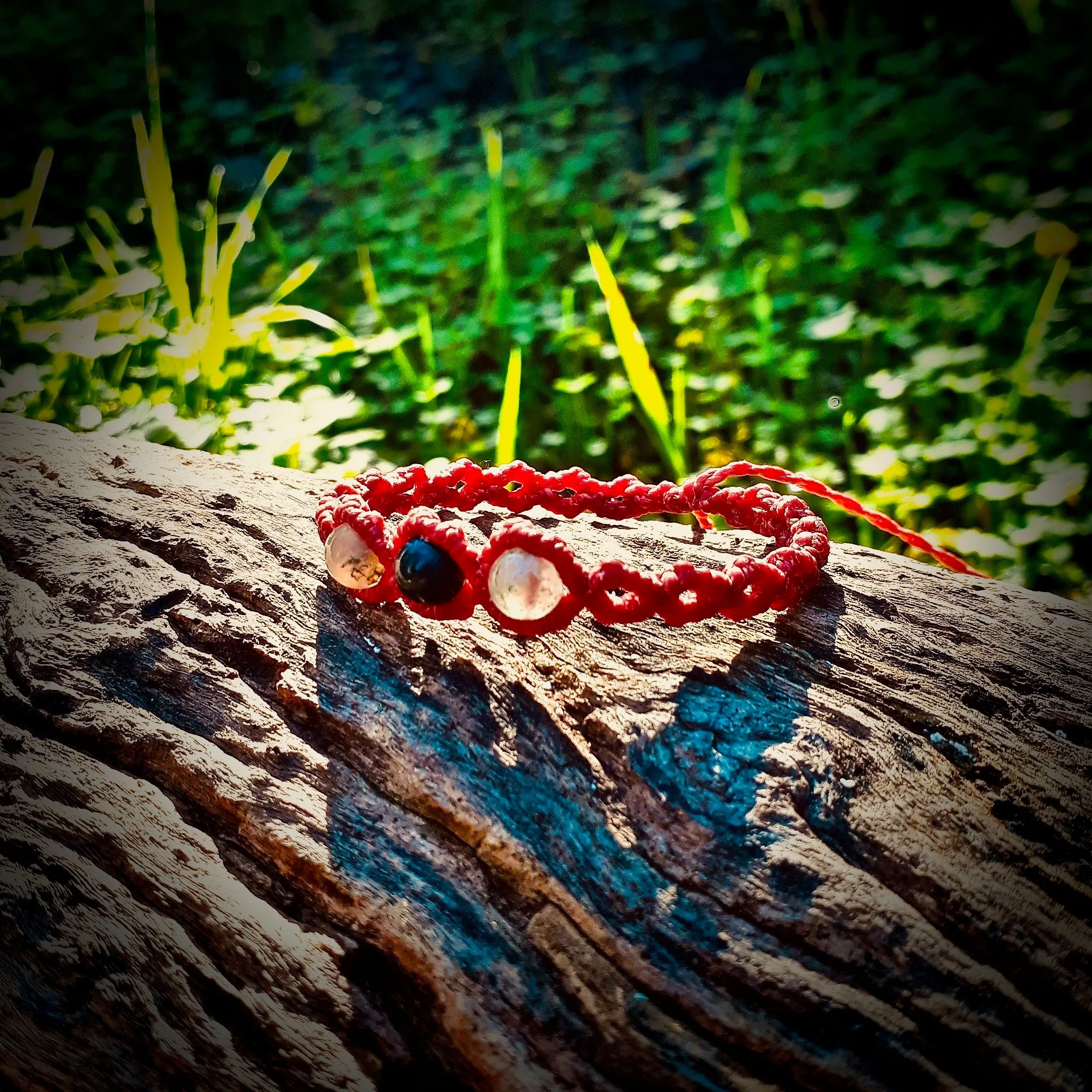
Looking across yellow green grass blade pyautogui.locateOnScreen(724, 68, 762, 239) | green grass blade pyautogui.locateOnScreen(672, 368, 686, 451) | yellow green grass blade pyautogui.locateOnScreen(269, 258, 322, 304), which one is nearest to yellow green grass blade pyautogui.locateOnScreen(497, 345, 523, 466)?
green grass blade pyautogui.locateOnScreen(672, 368, 686, 451)

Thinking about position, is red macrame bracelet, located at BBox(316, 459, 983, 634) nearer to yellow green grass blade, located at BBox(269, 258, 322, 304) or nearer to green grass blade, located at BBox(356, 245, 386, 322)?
yellow green grass blade, located at BBox(269, 258, 322, 304)

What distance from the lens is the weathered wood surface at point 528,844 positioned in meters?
0.75

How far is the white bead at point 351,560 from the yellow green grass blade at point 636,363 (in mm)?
1224

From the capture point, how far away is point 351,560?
3.42 feet

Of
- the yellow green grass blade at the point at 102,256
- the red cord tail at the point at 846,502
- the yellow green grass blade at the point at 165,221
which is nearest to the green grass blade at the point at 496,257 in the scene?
the yellow green grass blade at the point at 165,221

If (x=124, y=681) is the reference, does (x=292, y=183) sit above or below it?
above

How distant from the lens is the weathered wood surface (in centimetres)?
75

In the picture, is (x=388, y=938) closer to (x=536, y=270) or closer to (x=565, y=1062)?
(x=565, y=1062)

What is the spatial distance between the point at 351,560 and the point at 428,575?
0.36 ft

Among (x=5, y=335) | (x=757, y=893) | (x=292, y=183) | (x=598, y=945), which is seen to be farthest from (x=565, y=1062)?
(x=292, y=183)

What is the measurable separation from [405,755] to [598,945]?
10.9 inches

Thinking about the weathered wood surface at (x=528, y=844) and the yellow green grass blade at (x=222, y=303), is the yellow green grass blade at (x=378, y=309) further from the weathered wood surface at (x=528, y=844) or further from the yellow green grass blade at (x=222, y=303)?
the weathered wood surface at (x=528, y=844)

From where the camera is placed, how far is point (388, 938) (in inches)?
32.2

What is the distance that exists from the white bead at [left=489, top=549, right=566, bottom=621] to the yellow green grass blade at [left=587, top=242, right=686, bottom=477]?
1227 millimetres
